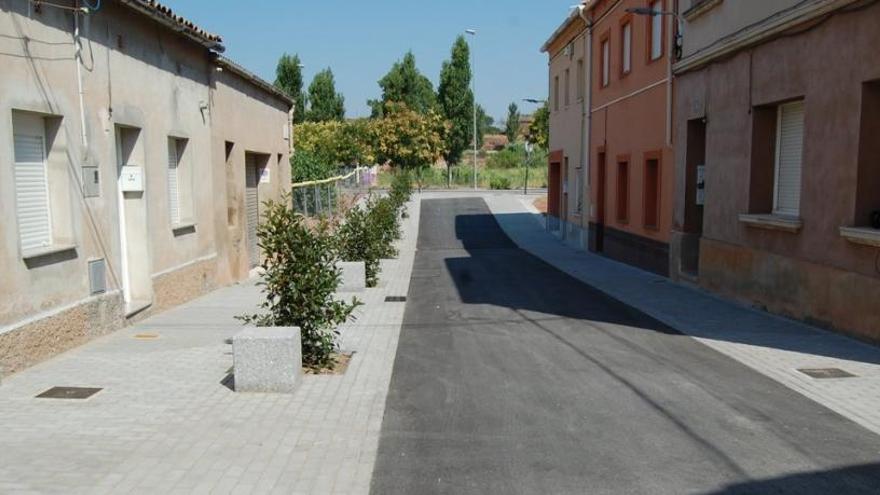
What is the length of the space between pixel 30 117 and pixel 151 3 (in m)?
3.21

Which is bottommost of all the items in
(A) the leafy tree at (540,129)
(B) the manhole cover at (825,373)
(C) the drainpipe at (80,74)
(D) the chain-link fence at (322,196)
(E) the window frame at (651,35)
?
(B) the manhole cover at (825,373)

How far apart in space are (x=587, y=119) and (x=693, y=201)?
9.57m

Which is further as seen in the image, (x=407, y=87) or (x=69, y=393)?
(x=407, y=87)

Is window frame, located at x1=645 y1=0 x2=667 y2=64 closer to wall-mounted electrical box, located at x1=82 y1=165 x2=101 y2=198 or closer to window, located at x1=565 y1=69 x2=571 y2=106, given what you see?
window, located at x1=565 y1=69 x2=571 y2=106

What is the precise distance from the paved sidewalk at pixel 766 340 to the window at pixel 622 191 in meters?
2.86

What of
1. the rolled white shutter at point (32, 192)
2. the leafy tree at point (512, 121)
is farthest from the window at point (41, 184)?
the leafy tree at point (512, 121)

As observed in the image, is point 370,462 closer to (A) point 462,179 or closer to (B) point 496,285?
(B) point 496,285

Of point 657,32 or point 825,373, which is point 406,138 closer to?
point 657,32

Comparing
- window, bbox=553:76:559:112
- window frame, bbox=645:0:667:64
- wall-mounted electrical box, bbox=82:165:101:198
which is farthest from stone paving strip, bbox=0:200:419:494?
window, bbox=553:76:559:112

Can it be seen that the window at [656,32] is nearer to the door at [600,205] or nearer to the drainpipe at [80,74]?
the door at [600,205]

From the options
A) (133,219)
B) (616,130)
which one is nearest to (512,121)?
(616,130)

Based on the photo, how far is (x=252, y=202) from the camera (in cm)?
1783

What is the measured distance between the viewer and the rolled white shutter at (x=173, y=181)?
1230 cm

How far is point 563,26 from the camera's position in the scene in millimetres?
26109
